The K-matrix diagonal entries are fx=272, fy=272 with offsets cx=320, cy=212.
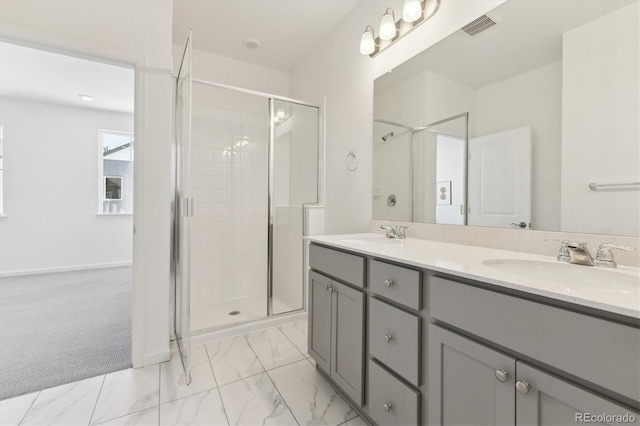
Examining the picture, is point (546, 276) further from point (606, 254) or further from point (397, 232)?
point (397, 232)

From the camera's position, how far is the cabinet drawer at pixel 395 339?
0.99m

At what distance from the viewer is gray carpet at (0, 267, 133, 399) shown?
167 cm

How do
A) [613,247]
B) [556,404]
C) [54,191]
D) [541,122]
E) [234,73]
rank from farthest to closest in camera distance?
1. [54,191]
2. [234,73]
3. [541,122]
4. [613,247]
5. [556,404]

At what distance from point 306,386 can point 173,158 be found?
5.68 feet

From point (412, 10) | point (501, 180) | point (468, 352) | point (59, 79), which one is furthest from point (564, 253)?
point (59, 79)

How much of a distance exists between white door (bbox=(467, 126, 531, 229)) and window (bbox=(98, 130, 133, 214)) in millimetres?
5288

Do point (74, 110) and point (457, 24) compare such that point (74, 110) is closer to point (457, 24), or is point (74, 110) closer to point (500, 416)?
point (457, 24)

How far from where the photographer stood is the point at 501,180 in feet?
4.32

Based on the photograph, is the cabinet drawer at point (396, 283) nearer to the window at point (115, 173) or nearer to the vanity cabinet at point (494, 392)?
the vanity cabinet at point (494, 392)

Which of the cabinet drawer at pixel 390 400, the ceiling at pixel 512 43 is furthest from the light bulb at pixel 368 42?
the cabinet drawer at pixel 390 400

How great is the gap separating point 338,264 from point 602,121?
120cm

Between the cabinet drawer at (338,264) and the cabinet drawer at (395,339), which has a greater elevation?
the cabinet drawer at (338,264)

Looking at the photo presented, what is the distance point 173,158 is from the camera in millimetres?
1931

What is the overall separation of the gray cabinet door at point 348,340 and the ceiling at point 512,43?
→ 4.19ft
